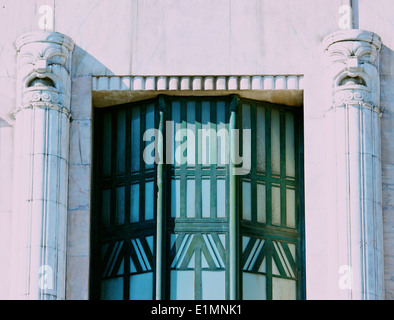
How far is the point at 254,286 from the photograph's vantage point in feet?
129

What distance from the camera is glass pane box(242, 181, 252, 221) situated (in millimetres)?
39562

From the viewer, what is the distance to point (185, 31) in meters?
40.2

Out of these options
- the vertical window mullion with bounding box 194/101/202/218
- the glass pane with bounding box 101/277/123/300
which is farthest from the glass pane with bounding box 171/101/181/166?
the glass pane with bounding box 101/277/123/300

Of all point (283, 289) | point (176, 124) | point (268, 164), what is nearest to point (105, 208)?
point (176, 124)

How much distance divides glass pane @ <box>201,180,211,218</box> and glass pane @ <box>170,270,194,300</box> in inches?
47.9

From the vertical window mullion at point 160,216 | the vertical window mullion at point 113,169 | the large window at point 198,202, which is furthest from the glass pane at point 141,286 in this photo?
the vertical window mullion at point 113,169

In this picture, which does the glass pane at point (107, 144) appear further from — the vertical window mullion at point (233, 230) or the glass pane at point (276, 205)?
the glass pane at point (276, 205)

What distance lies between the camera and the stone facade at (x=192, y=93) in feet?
126

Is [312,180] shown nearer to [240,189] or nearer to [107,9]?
[240,189]

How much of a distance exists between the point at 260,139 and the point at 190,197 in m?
1.89

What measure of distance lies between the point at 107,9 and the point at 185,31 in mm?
1655

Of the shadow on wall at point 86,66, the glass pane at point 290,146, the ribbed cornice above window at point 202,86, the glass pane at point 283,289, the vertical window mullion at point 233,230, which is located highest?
the shadow on wall at point 86,66

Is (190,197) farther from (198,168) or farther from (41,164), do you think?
(41,164)

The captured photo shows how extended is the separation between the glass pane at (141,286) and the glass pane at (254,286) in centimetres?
184
